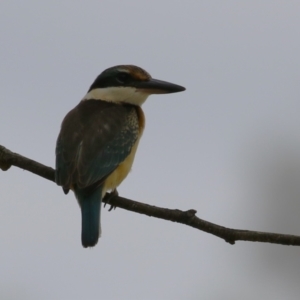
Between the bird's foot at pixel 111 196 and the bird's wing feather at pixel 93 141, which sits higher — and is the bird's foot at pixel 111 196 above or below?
below

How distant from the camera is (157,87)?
733cm

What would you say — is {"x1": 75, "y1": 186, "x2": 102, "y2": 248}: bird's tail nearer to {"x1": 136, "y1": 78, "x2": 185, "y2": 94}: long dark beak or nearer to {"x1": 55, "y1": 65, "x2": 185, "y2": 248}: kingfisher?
{"x1": 55, "y1": 65, "x2": 185, "y2": 248}: kingfisher

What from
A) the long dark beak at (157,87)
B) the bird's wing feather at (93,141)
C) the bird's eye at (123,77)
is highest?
the bird's eye at (123,77)

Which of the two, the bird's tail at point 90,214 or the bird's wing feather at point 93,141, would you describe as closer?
the bird's tail at point 90,214

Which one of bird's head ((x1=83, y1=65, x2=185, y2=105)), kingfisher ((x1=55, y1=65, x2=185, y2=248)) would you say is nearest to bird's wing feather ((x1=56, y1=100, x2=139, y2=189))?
kingfisher ((x1=55, y1=65, x2=185, y2=248))


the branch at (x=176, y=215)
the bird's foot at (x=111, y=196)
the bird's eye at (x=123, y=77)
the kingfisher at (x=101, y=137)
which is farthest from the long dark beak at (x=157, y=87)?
the branch at (x=176, y=215)

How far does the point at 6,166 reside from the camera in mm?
6090

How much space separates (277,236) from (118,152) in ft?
6.05

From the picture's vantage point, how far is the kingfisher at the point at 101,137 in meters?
6.28

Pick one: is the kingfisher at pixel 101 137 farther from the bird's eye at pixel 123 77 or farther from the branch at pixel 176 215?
the branch at pixel 176 215

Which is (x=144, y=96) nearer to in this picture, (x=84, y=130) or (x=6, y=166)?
(x=84, y=130)

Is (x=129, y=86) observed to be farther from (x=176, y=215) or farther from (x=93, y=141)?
(x=176, y=215)

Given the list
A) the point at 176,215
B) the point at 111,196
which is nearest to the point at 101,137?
the point at 111,196

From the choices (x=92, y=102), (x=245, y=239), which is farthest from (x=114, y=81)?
(x=245, y=239)
